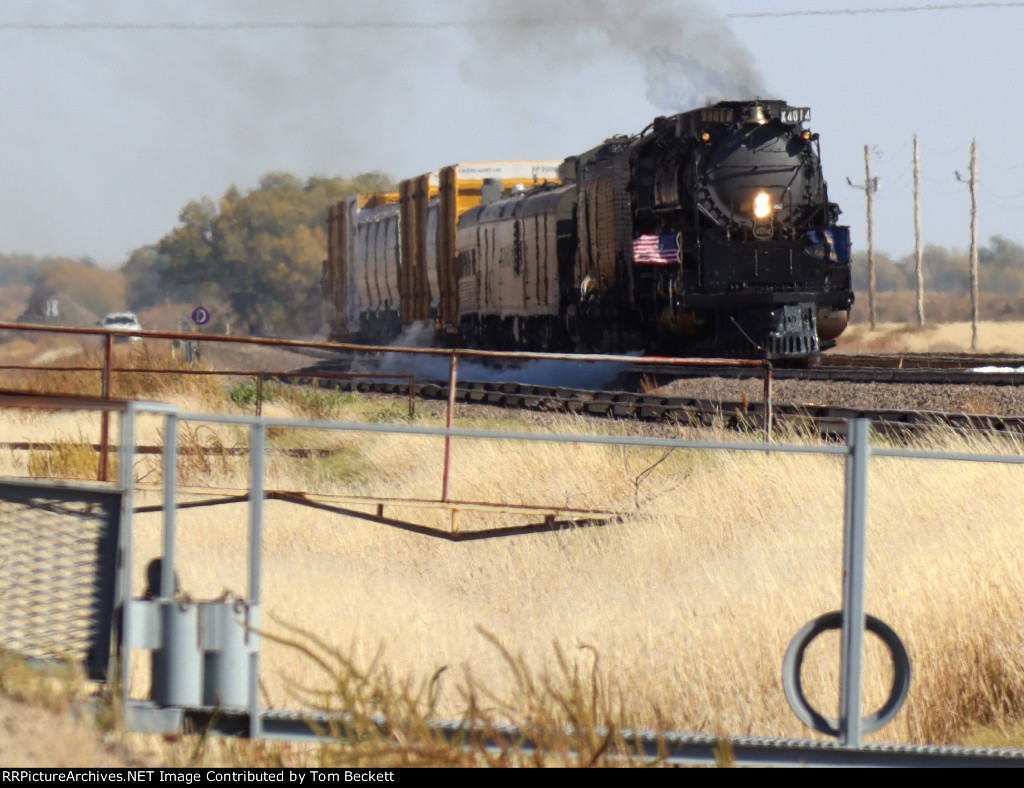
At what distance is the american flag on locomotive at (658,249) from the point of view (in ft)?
69.9

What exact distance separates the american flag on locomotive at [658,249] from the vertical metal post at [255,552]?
52.6 ft

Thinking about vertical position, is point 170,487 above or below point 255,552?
above

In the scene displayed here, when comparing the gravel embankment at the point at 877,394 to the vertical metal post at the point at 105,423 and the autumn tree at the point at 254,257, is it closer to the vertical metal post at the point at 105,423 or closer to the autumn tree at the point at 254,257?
the vertical metal post at the point at 105,423

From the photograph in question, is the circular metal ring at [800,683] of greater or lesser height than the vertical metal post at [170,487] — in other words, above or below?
below

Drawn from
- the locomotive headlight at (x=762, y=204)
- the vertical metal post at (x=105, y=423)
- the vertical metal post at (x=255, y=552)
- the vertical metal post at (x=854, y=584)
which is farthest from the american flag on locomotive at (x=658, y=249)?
the vertical metal post at (x=255, y=552)

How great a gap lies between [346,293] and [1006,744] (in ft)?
116

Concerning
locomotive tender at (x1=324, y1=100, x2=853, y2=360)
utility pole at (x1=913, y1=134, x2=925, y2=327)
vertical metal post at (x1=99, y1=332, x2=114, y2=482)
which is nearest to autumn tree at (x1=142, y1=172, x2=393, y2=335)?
utility pole at (x1=913, y1=134, x2=925, y2=327)

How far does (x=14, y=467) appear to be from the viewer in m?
15.9

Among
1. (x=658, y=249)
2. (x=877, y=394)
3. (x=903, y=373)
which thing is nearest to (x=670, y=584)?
(x=877, y=394)

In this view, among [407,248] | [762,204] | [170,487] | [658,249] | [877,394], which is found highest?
[407,248]

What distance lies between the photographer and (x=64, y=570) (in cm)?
597

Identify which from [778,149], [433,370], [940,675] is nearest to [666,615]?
[940,675]

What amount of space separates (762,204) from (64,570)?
16.6 meters

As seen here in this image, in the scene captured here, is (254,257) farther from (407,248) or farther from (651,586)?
(651,586)
